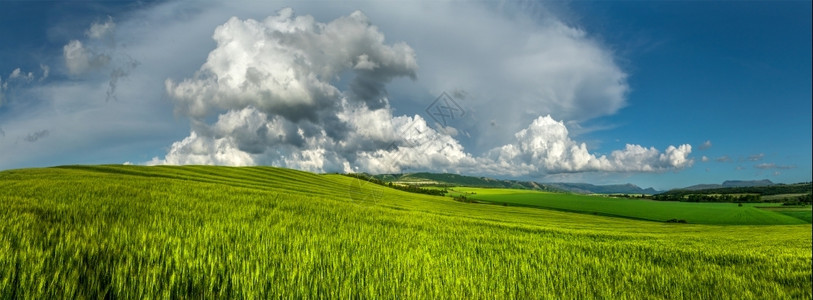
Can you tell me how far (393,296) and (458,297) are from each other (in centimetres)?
80

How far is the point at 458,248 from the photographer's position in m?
7.70

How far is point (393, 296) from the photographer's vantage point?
4.08 meters

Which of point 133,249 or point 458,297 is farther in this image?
point 133,249

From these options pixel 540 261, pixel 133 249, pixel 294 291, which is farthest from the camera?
pixel 540 261

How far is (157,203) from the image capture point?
1112cm

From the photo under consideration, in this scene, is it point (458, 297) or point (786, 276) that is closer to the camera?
point (458, 297)

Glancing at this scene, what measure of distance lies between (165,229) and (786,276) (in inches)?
480

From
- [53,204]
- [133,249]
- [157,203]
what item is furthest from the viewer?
[157,203]

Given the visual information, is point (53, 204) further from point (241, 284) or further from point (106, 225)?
point (241, 284)

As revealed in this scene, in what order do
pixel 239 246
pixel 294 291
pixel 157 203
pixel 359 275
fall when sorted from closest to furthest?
1. pixel 294 291
2. pixel 359 275
3. pixel 239 246
4. pixel 157 203

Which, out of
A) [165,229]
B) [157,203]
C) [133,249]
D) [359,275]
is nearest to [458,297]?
[359,275]

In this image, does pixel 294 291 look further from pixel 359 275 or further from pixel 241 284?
pixel 359 275

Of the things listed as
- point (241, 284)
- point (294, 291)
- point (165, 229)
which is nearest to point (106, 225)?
point (165, 229)

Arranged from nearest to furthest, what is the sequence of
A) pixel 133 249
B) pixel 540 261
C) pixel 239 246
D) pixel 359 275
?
pixel 359 275 → pixel 133 249 → pixel 239 246 → pixel 540 261
